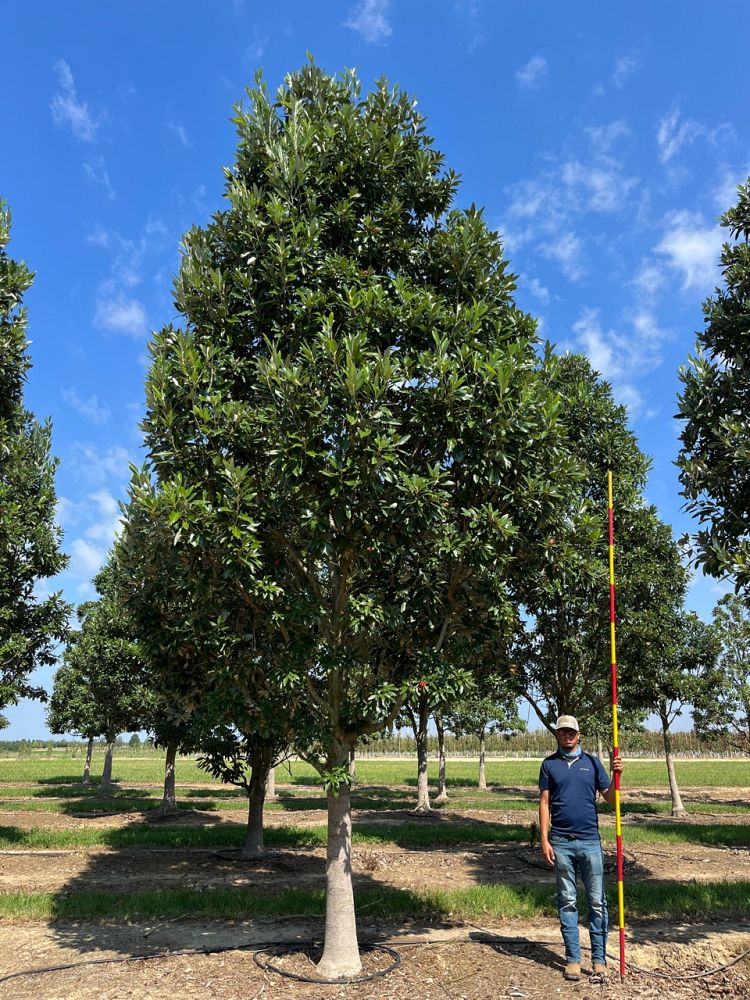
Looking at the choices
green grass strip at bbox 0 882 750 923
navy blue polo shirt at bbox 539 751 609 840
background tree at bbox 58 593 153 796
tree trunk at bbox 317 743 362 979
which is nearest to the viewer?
navy blue polo shirt at bbox 539 751 609 840

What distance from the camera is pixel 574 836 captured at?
Result: 890 centimetres

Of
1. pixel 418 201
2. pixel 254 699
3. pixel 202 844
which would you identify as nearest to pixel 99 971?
pixel 254 699

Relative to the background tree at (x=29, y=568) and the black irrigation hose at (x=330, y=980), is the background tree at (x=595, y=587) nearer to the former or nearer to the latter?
the black irrigation hose at (x=330, y=980)

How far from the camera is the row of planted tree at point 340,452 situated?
8.39 m

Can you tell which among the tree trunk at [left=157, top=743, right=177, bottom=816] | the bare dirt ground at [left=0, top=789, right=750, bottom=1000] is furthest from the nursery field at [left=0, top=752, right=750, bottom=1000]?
the tree trunk at [left=157, top=743, right=177, bottom=816]

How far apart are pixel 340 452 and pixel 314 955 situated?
7189 millimetres

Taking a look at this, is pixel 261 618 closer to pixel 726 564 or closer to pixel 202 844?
pixel 726 564

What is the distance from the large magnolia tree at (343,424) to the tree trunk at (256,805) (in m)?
9.57

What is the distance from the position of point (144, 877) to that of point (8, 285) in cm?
1327

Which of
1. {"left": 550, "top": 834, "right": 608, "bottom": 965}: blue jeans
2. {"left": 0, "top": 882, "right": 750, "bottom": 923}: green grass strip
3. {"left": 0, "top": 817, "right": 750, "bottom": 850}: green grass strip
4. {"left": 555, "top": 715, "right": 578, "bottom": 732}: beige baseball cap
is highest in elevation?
{"left": 555, "top": 715, "right": 578, "bottom": 732}: beige baseball cap

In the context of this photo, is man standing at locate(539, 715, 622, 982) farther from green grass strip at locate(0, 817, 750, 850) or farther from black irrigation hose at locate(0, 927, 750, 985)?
green grass strip at locate(0, 817, 750, 850)

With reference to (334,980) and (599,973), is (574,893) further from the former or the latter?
(334,980)

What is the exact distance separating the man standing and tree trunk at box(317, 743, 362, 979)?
2692mm

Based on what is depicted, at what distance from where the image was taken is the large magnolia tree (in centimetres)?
834
